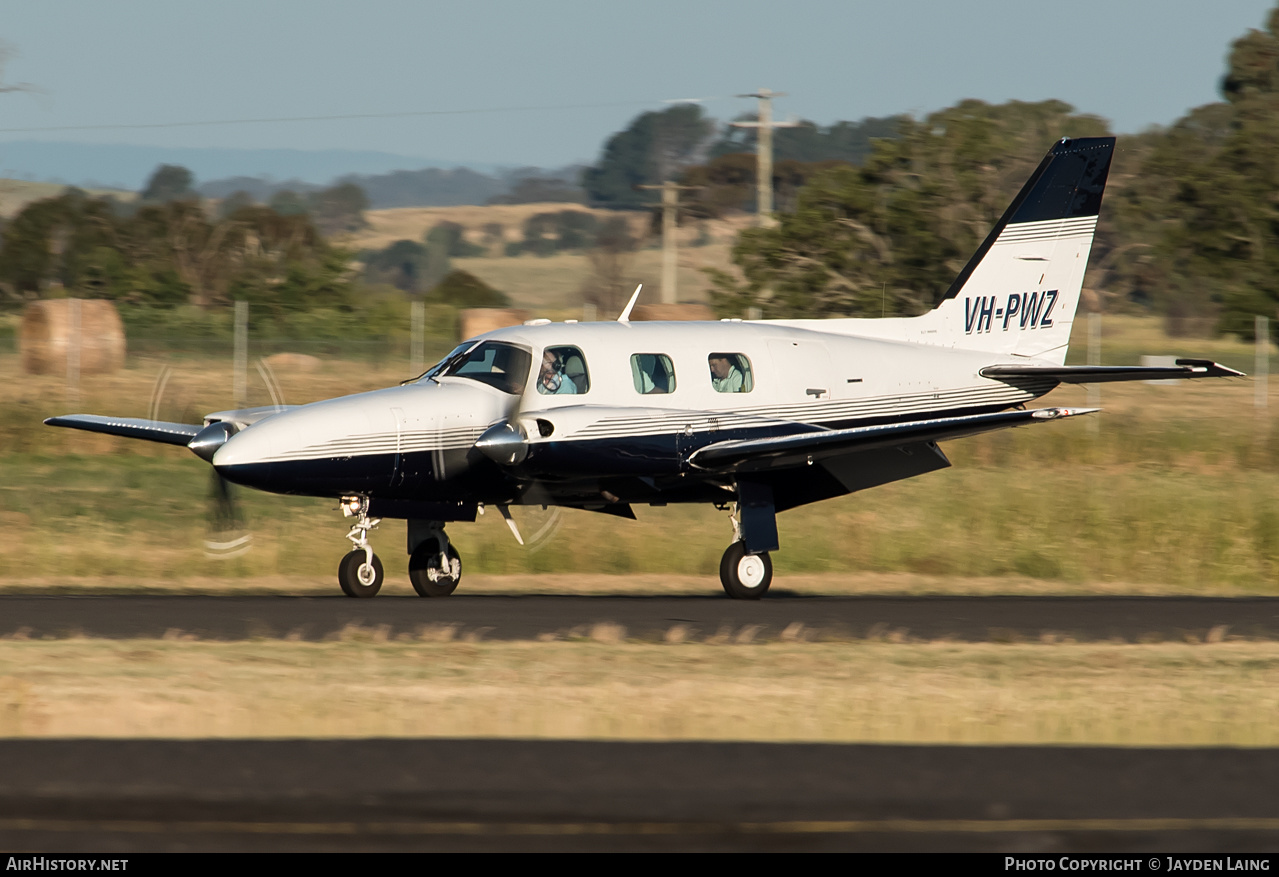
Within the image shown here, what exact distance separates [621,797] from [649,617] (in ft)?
24.7

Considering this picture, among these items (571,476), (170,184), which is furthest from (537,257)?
(571,476)

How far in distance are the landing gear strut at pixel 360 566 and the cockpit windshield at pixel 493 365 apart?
1.57 m

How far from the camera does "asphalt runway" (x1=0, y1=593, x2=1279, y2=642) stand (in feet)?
45.4

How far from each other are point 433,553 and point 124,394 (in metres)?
15.0

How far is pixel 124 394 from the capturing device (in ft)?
100

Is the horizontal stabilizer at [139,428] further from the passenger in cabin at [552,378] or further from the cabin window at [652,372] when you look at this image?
the cabin window at [652,372]

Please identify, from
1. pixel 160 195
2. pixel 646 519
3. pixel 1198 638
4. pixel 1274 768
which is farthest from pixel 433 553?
pixel 160 195

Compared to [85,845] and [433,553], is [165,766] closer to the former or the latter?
[85,845]

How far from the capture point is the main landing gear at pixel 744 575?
17.5m

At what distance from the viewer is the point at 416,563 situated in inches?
688

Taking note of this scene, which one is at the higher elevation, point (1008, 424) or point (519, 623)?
point (1008, 424)

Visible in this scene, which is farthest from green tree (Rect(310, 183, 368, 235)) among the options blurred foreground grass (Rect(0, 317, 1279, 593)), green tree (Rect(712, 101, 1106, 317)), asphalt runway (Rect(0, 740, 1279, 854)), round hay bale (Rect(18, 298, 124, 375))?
asphalt runway (Rect(0, 740, 1279, 854))

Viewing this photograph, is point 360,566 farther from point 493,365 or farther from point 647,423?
point 647,423

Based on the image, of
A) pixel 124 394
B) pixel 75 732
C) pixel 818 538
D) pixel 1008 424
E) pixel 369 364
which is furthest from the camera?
pixel 369 364
